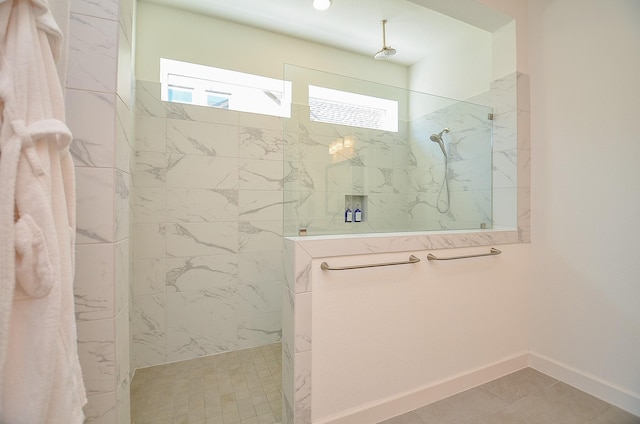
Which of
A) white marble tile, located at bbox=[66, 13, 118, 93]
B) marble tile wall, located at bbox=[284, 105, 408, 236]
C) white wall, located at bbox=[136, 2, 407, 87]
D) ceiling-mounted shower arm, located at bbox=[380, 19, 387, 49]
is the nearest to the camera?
white marble tile, located at bbox=[66, 13, 118, 93]

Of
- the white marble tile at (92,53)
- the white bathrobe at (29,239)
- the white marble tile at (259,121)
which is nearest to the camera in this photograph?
the white bathrobe at (29,239)

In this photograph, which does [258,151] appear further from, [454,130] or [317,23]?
[454,130]

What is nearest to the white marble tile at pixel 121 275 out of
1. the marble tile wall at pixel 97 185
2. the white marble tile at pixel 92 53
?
the marble tile wall at pixel 97 185

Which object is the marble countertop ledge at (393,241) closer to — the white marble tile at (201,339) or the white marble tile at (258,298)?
the white marble tile at (258,298)

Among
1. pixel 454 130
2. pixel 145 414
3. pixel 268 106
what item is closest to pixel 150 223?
pixel 145 414

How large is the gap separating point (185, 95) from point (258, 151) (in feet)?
2.36

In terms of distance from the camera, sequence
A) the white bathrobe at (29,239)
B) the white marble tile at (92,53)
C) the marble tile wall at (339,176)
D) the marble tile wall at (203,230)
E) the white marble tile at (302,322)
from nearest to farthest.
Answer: the white bathrobe at (29,239), the white marble tile at (92,53), the white marble tile at (302,322), the marble tile wall at (339,176), the marble tile wall at (203,230)

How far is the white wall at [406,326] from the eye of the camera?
1260 mm

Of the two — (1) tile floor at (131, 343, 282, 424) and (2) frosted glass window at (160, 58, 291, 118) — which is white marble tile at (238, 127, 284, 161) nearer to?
(2) frosted glass window at (160, 58, 291, 118)

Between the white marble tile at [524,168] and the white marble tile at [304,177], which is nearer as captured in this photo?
the white marble tile at [304,177]

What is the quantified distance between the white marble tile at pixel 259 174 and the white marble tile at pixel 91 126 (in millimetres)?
1266

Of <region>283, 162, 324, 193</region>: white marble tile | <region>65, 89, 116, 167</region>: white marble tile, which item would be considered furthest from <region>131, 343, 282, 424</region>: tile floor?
<region>65, 89, 116, 167</region>: white marble tile

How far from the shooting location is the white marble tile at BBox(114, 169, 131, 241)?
3.13 feet

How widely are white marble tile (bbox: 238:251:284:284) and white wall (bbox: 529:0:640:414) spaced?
1883 mm
